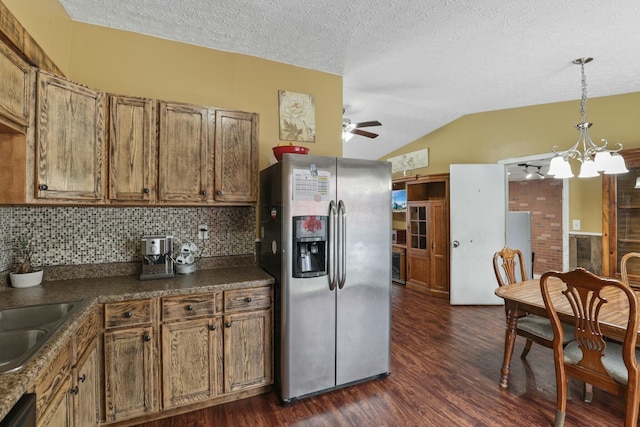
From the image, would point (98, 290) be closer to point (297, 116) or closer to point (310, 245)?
point (310, 245)

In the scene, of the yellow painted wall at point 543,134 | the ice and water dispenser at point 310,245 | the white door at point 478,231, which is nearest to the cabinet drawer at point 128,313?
the ice and water dispenser at point 310,245

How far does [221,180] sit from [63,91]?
106 cm

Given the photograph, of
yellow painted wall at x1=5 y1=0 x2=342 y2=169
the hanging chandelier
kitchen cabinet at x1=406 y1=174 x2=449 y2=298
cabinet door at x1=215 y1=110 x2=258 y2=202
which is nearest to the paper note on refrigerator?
cabinet door at x1=215 y1=110 x2=258 y2=202

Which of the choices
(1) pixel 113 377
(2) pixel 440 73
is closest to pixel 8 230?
(1) pixel 113 377

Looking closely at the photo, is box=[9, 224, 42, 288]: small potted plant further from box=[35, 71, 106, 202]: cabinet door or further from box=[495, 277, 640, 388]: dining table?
box=[495, 277, 640, 388]: dining table

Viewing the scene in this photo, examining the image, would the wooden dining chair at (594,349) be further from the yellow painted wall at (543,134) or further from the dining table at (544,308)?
the yellow painted wall at (543,134)

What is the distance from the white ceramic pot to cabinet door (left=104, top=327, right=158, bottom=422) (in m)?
0.67

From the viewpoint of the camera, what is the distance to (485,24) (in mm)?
2295

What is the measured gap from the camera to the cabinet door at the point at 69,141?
174cm

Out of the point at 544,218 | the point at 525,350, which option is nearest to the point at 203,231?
the point at 525,350

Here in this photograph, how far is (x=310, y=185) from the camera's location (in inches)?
87.0

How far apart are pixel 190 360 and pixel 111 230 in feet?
3.84

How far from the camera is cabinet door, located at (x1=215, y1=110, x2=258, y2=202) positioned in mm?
2355

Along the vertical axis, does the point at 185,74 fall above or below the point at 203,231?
above
